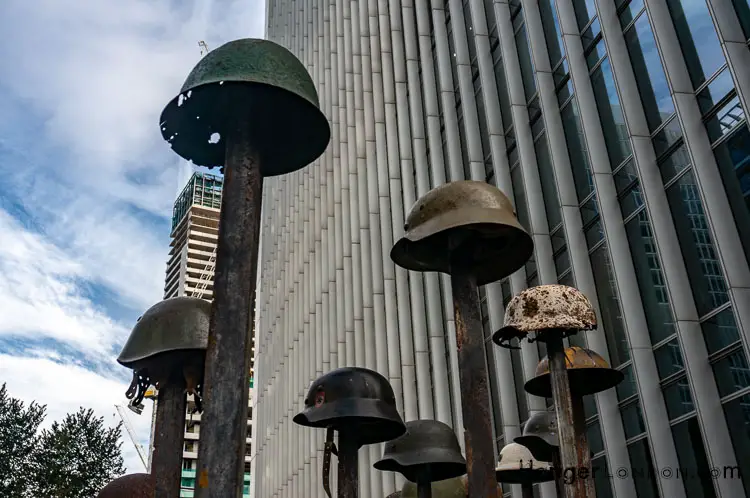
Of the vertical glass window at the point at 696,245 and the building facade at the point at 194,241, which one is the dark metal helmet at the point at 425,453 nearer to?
the vertical glass window at the point at 696,245

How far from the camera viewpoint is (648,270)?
15.6 meters

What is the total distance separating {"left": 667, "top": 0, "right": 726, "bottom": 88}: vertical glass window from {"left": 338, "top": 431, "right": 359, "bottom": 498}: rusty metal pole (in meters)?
10.5

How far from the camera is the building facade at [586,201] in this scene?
13.7 metres

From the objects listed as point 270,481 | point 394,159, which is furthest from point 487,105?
point 270,481

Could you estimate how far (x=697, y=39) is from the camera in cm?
1509

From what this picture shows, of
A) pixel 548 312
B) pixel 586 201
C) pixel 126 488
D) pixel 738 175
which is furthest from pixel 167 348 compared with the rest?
pixel 586 201

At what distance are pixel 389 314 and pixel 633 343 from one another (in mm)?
14878

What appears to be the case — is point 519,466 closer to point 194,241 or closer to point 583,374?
point 583,374

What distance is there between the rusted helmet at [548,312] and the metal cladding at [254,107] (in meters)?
2.09

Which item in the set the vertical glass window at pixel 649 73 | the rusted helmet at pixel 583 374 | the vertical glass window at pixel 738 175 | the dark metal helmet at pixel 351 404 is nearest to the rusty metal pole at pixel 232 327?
the dark metal helmet at pixel 351 404

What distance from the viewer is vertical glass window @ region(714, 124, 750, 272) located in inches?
525

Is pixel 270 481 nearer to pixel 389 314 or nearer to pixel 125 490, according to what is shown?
pixel 389 314

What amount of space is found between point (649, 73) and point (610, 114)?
60.1 inches

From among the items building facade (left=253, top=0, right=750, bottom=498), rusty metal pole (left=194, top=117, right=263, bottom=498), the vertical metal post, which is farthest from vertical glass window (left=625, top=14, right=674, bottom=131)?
rusty metal pole (left=194, top=117, right=263, bottom=498)
